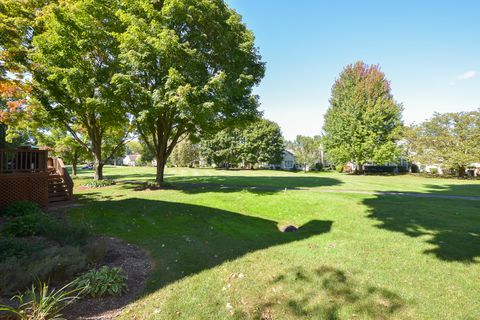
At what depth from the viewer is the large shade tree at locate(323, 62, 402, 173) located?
1506 inches

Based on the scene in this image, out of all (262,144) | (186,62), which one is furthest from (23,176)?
(262,144)

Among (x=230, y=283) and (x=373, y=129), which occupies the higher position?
(x=373, y=129)

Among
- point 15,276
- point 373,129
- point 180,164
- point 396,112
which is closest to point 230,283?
point 15,276

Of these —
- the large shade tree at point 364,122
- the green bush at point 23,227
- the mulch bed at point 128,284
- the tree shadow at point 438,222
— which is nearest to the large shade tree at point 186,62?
the green bush at point 23,227

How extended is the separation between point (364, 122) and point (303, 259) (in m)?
38.9

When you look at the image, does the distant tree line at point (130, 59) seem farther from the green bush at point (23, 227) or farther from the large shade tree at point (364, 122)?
the large shade tree at point (364, 122)

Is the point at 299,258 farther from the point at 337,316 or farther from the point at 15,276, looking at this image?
the point at 15,276

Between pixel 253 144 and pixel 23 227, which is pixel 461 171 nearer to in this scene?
pixel 253 144

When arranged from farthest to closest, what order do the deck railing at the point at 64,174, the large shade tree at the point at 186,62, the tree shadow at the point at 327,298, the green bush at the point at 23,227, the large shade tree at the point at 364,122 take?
the large shade tree at the point at 364,122, the large shade tree at the point at 186,62, the deck railing at the point at 64,174, the green bush at the point at 23,227, the tree shadow at the point at 327,298

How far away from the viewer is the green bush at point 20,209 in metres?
9.40

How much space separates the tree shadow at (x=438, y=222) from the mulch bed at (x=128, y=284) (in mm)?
7580

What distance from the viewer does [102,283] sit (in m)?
4.64

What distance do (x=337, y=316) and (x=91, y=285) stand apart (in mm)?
4487

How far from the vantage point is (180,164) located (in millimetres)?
70000
